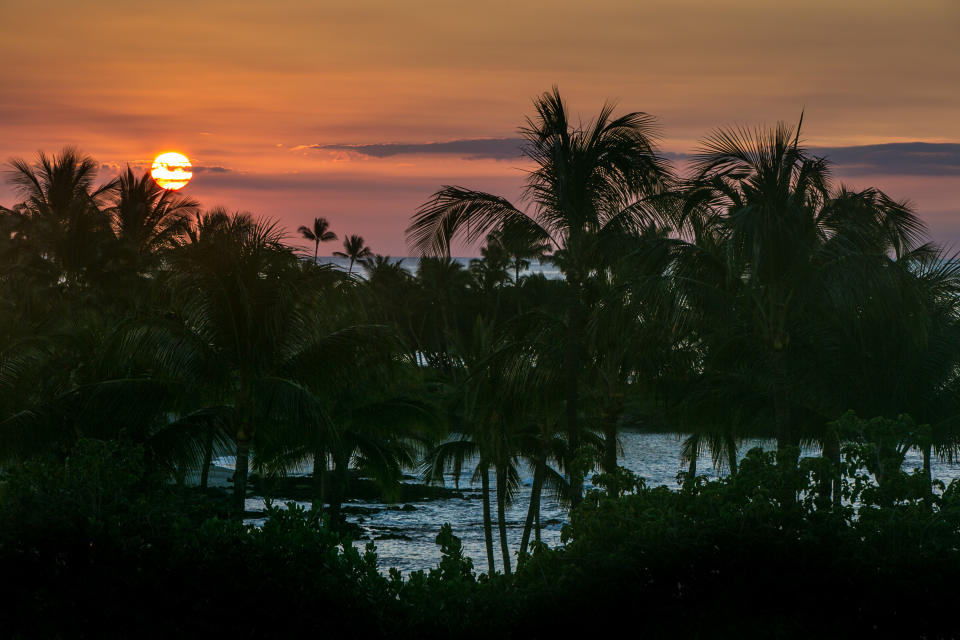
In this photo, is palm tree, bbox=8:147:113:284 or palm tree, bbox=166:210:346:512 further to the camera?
palm tree, bbox=8:147:113:284

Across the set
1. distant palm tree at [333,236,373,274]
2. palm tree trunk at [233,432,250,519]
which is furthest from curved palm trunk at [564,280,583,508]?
distant palm tree at [333,236,373,274]

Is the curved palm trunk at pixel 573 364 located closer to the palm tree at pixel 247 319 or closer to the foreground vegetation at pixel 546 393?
the foreground vegetation at pixel 546 393

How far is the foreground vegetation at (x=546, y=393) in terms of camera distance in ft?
28.9

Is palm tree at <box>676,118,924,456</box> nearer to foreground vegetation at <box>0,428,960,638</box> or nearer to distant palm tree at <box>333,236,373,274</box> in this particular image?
foreground vegetation at <box>0,428,960,638</box>

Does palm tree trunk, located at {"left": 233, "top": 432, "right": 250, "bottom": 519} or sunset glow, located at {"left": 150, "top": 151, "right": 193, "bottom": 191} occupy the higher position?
sunset glow, located at {"left": 150, "top": 151, "right": 193, "bottom": 191}

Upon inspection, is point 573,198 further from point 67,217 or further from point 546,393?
point 67,217

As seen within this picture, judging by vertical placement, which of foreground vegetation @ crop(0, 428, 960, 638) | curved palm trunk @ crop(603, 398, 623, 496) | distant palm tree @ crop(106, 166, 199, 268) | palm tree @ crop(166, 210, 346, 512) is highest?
distant palm tree @ crop(106, 166, 199, 268)

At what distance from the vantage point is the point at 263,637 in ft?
27.4

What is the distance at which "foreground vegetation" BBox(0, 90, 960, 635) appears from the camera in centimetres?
880

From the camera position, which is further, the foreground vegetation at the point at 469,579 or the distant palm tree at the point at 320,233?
the distant palm tree at the point at 320,233

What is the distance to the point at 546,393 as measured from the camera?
64.5 ft

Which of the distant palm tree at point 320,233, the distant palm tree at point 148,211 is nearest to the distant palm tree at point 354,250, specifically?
the distant palm tree at point 320,233

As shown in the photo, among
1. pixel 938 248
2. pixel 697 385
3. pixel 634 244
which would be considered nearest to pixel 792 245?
pixel 634 244

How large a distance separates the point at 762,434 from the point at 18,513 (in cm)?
2130
